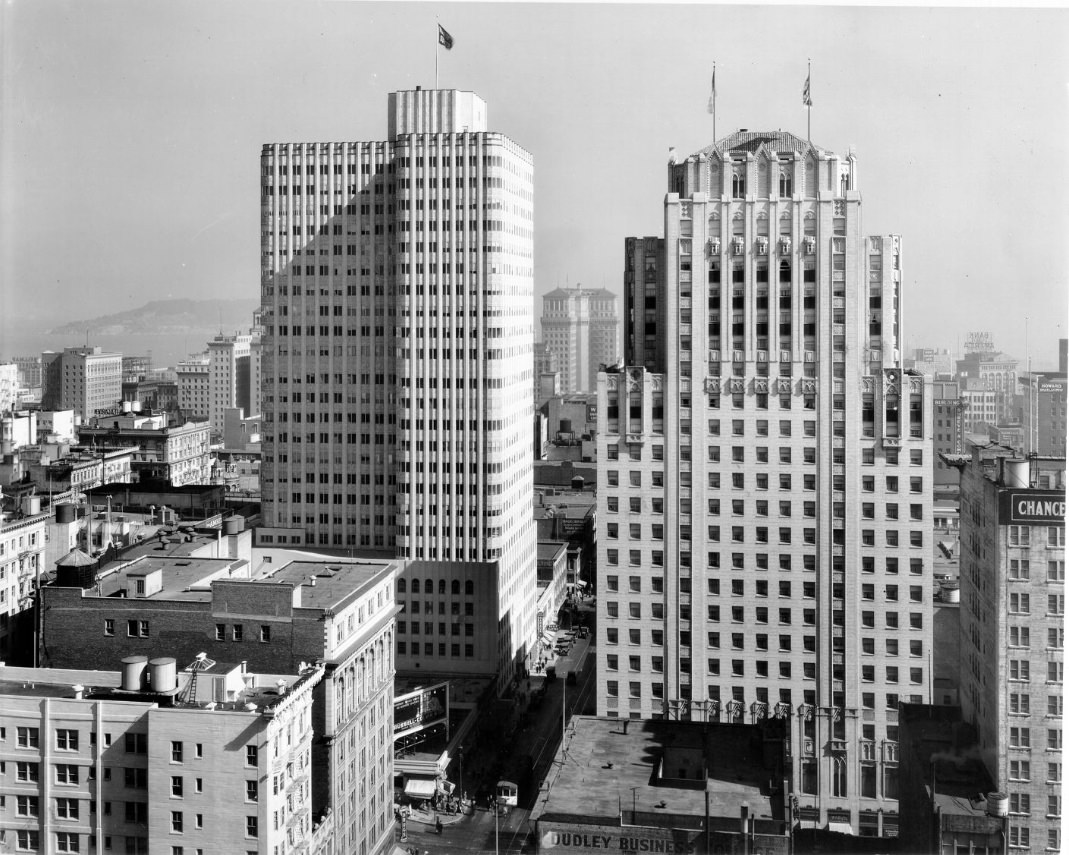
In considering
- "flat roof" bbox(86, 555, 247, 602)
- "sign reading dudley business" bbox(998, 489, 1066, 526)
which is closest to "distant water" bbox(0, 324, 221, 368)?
"flat roof" bbox(86, 555, 247, 602)

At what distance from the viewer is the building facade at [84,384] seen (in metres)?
113

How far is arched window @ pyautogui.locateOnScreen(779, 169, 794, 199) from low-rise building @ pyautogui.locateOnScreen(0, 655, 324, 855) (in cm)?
2579

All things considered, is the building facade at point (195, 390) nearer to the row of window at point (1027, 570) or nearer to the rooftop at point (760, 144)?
the rooftop at point (760, 144)

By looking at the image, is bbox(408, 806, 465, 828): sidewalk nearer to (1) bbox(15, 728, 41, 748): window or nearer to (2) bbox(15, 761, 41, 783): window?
(2) bbox(15, 761, 41, 783): window

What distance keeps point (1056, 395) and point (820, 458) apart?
11.6 meters

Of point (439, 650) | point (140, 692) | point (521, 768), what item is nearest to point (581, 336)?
point (439, 650)

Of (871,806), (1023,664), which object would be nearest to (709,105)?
(1023,664)

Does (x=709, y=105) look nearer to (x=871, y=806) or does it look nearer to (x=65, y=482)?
(x=871, y=806)

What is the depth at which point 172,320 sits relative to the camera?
3002 inches

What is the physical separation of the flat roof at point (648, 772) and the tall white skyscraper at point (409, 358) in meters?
21.7

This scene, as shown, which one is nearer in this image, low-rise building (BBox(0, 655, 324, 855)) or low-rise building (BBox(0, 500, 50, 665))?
low-rise building (BBox(0, 655, 324, 855))

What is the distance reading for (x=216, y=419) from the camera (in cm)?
14525

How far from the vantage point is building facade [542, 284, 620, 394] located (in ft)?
400

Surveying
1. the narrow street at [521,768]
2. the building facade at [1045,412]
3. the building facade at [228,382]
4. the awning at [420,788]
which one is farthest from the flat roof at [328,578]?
the building facade at [228,382]
